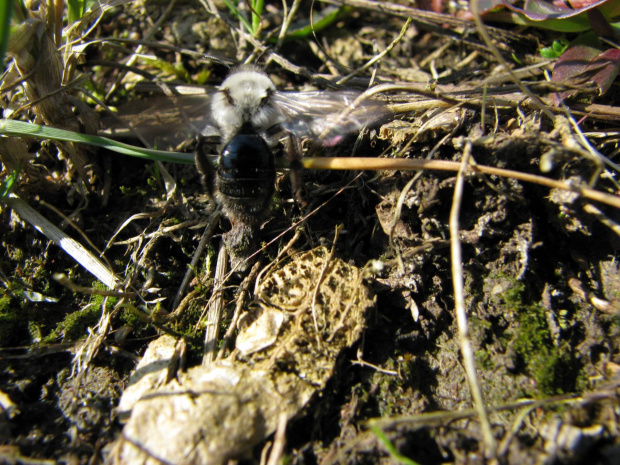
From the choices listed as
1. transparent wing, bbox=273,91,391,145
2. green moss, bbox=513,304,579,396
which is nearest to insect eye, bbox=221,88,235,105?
transparent wing, bbox=273,91,391,145

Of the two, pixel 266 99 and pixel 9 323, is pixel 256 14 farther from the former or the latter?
pixel 9 323

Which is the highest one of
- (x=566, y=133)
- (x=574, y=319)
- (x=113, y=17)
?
(x=113, y=17)

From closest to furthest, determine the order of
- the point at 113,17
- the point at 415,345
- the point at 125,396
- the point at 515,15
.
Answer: the point at 125,396 → the point at 415,345 → the point at 515,15 → the point at 113,17

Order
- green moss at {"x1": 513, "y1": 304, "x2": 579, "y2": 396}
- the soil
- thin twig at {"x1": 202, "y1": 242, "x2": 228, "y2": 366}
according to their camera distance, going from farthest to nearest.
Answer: thin twig at {"x1": 202, "y1": 242, "x2": 228, "y2": 366} < green moss at {"x1": 513, "y1": 304, "x2": 579, "y2": 396} < the soil

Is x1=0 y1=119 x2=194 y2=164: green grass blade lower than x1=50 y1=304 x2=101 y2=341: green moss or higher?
higher

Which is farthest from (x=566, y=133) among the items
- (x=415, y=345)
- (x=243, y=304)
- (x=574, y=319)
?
(x=243, y=304)

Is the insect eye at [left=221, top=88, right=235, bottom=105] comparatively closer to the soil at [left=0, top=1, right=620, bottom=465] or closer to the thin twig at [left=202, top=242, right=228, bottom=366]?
the soil at [left=0, top=1, right=620, bottom=465]

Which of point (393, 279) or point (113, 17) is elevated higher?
point (113, 17)

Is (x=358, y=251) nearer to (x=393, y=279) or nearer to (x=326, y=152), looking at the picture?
(x=393, y=279)
